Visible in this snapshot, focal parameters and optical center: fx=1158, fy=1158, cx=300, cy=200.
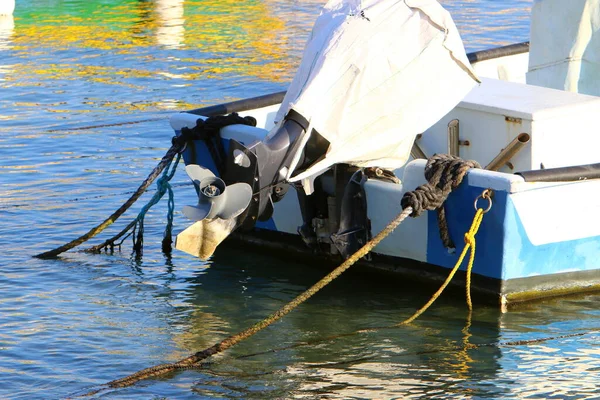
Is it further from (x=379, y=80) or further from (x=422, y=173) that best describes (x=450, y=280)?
(x=379, y=80)

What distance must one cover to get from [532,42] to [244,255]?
2840mm

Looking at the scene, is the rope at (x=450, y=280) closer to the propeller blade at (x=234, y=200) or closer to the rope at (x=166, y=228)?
the propeller blade at (x=234, y=200)

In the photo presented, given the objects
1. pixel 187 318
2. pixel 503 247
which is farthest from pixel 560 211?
pixel 187 318

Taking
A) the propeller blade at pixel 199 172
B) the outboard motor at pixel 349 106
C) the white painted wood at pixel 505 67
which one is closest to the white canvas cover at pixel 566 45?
the white painted wood at pixel 505 67

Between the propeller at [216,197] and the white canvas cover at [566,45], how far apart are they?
3.44 m

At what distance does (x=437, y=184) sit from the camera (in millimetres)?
6582

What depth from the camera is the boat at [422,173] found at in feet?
21.4

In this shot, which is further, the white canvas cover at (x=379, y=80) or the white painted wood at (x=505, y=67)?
the white painted wood at (x=505, y=67)

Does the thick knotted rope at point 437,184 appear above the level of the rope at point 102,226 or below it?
above

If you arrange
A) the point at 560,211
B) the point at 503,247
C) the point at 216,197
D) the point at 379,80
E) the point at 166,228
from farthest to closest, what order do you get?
1. the point at 166,228
2. the point at 379,80
3. the point at 560,211
4. the point at 503,247
5. the point at 216,197

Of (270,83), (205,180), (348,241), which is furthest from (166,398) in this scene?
(270,83)

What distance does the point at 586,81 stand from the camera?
885 cm

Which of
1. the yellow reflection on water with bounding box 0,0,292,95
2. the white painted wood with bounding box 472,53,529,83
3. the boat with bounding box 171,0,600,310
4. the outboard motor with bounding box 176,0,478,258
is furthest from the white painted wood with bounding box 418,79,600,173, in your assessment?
the yellow reflection on water with bounding box 0,0,292,95

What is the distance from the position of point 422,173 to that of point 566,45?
2.65 m
